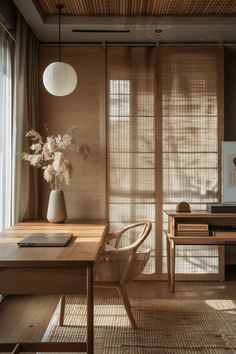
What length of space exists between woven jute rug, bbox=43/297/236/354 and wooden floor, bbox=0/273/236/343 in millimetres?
110

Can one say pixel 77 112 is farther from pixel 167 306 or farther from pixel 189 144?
pixel 167 306

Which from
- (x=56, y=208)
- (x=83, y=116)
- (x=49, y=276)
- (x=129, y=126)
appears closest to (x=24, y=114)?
(x=83, y=116)

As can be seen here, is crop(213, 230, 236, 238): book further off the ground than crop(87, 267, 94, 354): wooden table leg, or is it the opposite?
crop(213, 230, 236, 238): book

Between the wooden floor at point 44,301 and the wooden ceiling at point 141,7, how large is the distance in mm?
2450

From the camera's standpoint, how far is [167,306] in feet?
11.4

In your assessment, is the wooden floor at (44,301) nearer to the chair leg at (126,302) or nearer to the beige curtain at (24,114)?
the chair leg at (126,302)

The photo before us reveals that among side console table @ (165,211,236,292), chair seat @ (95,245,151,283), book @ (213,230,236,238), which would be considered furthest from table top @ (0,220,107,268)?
book @ (213,230,236,238)

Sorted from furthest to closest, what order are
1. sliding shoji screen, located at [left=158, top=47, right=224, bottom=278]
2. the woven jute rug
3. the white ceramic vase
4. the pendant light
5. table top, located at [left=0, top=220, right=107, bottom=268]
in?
sliding shoji screen, located at [left=158, top=47, right=224, bottom=278] < the white ceramic vase < the pendant light < the woven jute rug < table top, located at [left=0, top=220, right=107, bottom=268]

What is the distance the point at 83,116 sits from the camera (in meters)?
4.24

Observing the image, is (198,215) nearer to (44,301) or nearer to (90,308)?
(44,301)

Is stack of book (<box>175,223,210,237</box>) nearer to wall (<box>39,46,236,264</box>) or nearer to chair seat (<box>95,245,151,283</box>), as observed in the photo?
wall (<box>39,46,236,264</box>)

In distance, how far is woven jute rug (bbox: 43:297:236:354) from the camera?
2.73 m

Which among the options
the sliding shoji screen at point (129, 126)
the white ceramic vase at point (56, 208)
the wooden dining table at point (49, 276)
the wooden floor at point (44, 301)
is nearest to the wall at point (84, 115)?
the sliding shoji screen at point (129, 126)

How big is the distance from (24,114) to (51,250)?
5.95 ft
